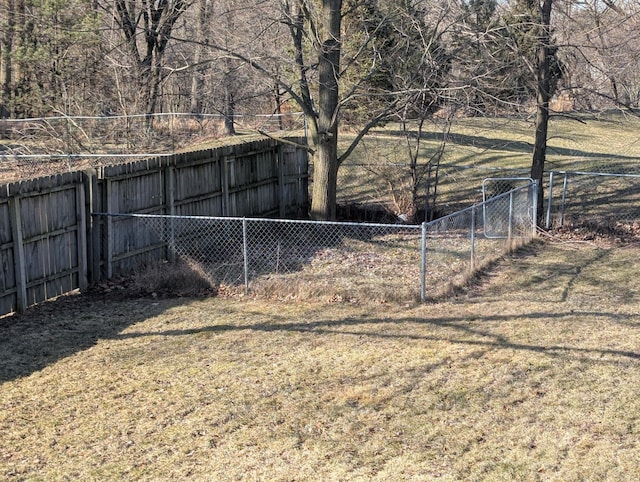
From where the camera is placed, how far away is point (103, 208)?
38.7ft

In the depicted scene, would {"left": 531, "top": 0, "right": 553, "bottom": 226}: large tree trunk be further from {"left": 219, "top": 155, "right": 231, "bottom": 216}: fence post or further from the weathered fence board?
the weathered fence board

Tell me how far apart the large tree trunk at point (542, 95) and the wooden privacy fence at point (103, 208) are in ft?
18.1

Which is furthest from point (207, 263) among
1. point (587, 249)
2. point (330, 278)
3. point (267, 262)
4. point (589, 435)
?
point (589, 435)

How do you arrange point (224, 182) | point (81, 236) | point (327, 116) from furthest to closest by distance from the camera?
point (327, 116) < point (224, 182) < point (81, 236)

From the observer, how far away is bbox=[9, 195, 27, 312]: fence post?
10.0m

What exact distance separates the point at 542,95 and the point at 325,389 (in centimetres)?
1013

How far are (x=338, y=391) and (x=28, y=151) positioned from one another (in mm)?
17102

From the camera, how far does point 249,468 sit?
Answer: 5988mm

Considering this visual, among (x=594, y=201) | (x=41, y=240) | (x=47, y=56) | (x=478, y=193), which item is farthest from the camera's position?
(x=47, y=56)

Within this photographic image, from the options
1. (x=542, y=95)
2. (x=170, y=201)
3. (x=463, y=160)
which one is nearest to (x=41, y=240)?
(x=170, y=201)

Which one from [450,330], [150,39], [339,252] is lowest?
[450,330]

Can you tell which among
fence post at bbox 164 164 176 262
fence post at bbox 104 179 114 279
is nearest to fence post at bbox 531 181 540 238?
fence post at bbox 164 164 176 262

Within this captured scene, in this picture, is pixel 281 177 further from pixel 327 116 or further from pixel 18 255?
pixel 18 255

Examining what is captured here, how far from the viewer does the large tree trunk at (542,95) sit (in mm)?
15477
